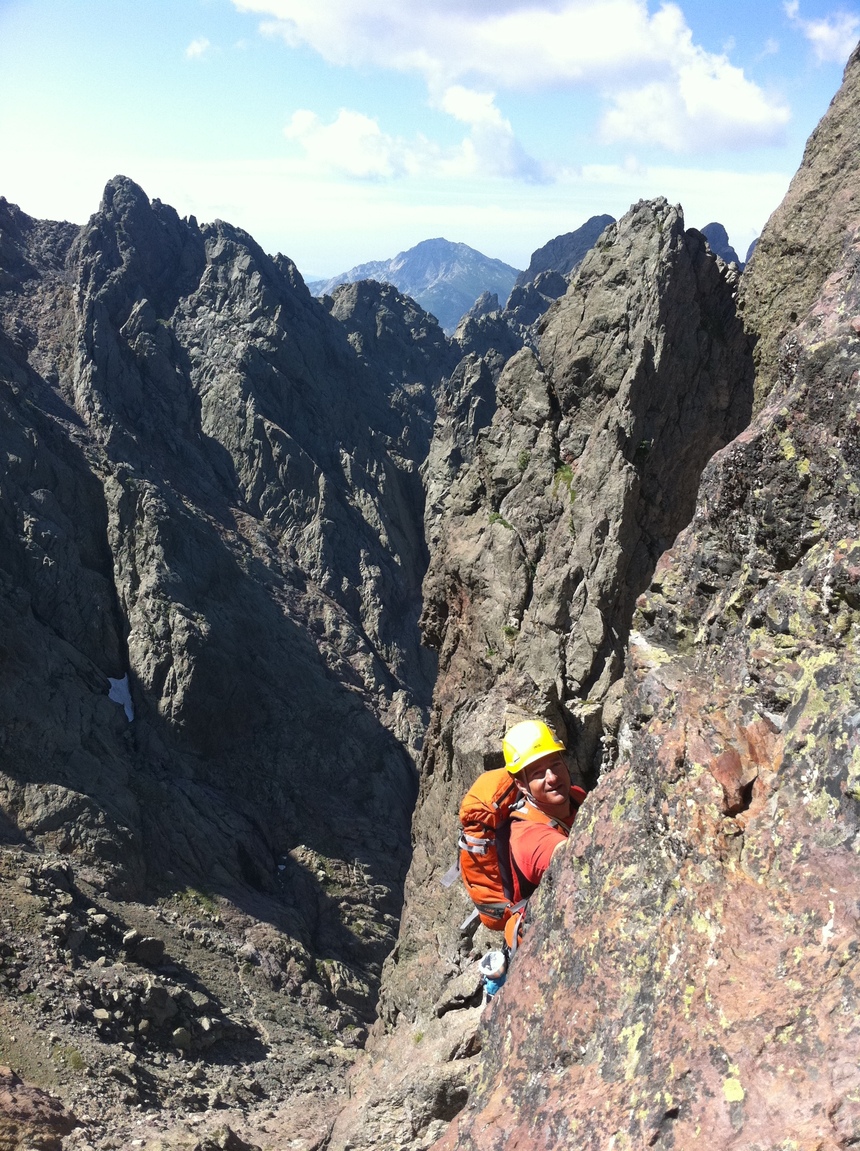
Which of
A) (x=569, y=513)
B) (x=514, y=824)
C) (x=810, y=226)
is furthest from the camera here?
(x=569, y=513)

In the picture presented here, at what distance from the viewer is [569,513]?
23547mm

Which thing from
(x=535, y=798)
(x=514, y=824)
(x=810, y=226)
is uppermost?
(x=810, y=226)

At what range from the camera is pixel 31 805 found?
4228 centimetres

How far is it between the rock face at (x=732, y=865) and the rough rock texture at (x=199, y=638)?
22565 mm

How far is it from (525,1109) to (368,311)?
133308 millimetres

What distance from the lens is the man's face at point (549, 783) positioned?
8445mm

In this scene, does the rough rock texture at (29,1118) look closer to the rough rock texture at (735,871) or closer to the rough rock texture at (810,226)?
the rough rock texture at (735,871)

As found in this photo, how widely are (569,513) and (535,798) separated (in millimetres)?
15703

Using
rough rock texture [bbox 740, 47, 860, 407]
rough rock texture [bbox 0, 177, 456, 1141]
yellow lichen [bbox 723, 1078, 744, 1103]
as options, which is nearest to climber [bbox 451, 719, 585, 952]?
yellow lichen [bbox 723, 1078, 744, 1103]

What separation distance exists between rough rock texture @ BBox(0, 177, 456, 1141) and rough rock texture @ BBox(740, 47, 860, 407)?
87.1 feet

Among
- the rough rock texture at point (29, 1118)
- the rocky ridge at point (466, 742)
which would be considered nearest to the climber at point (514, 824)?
the rocky ridge at point (466, 742)

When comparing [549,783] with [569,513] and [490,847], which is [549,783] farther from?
[569,513]

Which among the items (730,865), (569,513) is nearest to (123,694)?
(569,513)

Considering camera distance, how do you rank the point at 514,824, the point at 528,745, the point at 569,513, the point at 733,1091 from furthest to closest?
1. the point at 569,513
2. the point at 514,824
3. the point at 528,745
4. the point at 733,1091
